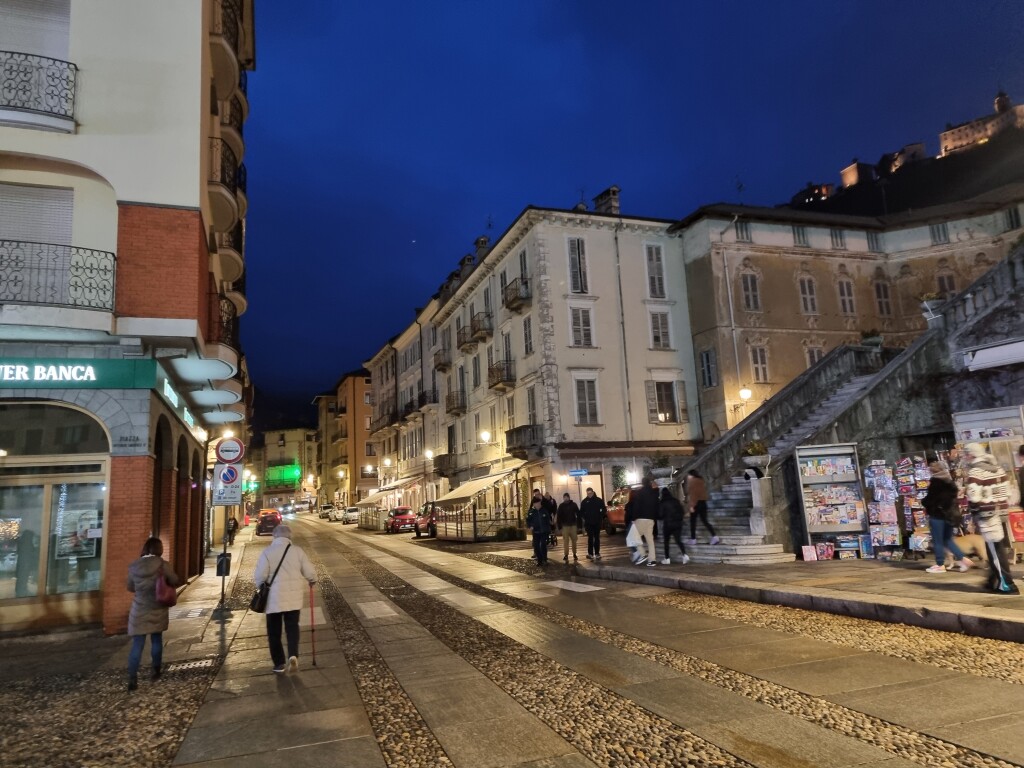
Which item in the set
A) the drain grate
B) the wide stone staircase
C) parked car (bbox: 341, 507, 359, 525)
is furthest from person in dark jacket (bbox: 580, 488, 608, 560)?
parked car (bbox: 341, 507, 359, 525)

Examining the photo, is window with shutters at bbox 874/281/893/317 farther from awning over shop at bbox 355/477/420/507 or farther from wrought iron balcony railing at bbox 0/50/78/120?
awning over shop at bbox 355/477/420/507

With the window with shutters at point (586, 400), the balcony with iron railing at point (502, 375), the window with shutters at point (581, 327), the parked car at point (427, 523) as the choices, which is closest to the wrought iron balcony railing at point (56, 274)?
the window with shutters at point (586, 400)

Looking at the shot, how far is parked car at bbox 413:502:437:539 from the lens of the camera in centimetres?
3300

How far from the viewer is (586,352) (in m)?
31.7

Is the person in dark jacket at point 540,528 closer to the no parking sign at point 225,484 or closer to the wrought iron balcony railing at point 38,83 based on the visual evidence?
the no parking sign at point 225,484

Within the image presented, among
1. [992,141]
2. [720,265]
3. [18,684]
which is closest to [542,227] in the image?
[720,265]

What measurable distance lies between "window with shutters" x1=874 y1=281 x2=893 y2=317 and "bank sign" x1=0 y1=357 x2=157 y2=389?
34.3m

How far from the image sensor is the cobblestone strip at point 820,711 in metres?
4.10

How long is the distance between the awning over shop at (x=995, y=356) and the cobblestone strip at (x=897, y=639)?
8650 millimetres

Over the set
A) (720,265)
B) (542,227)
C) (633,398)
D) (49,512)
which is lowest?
(49,512)

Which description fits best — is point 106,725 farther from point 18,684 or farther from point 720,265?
point 720,265

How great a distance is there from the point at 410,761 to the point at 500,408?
31.5m

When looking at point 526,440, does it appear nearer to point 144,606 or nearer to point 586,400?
point 586,400

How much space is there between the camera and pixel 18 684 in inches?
294
